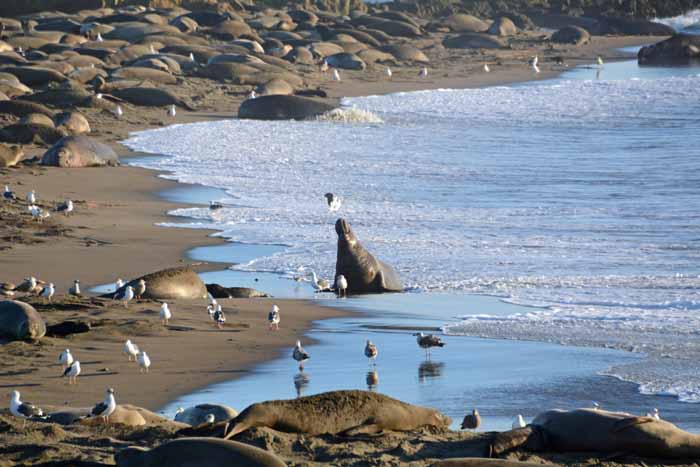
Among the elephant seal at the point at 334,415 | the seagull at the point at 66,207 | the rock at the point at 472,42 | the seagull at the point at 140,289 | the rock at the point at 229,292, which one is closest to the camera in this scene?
the elephant seal at the point at 334,415

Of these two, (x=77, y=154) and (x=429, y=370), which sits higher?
(x=77, y=154)

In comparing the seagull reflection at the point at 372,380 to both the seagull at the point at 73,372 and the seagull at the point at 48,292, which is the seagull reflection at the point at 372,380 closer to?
the seagull at the point at 73,372

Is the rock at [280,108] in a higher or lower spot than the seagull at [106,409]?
higher

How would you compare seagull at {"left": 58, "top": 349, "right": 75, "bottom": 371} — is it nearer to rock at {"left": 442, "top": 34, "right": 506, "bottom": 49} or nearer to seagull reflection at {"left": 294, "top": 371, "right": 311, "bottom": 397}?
seagull reflection at {"left": 294, "top": 371, "right": 311, "bottom": 397}

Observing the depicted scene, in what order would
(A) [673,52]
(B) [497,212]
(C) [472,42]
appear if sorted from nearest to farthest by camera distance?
(B) [497,212] → (A) [673,52] → (C) [472,42]

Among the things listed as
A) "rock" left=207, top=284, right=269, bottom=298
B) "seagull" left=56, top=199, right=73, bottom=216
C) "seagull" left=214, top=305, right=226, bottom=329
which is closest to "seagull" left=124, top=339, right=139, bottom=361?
"seagull" left=214, top=305, right=226, bottom=329

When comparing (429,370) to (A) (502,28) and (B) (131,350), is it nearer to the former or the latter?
(B) (131,350)

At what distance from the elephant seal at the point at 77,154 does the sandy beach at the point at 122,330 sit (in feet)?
0.66

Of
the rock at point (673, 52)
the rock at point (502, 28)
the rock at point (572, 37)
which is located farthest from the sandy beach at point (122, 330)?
the rock at point (502, 28)

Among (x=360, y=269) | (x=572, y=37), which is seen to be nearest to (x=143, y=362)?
(x=360, y=269)

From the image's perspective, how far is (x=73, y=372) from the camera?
727cm

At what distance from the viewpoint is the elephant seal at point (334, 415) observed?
5582mm

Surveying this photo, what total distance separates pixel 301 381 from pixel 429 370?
2.56 feet

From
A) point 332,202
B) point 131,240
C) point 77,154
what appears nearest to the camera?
point 131,240
